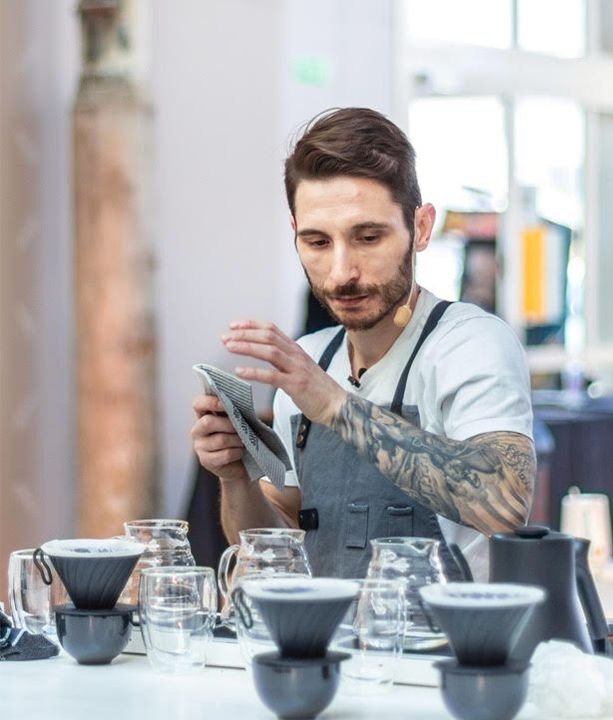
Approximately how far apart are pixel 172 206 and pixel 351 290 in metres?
2.96


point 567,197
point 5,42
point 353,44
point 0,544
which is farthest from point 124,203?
point 567,197

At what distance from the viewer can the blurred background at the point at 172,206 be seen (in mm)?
4977

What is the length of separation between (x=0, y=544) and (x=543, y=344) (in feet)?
12.3

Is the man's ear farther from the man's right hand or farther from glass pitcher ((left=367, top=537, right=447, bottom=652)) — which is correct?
glass pitcher ((left=367, top=537, right=447, bottom=652))

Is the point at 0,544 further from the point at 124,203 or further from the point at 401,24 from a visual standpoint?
the point at 401,24

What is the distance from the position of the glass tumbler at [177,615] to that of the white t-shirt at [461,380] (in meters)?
0.57

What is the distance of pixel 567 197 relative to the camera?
8383 mm

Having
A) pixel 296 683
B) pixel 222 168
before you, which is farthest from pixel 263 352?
pixel 222 168

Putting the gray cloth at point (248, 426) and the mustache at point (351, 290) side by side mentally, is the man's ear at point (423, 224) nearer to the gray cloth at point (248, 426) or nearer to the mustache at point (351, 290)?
the mustache at point (351, 290)

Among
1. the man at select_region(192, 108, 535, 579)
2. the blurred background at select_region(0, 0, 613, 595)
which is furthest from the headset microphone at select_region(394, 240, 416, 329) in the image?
the blurred background at select_region(0, 0, 613, 595)

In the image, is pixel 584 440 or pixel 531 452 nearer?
pixel 531 452

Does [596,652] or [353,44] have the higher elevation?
[353,44]

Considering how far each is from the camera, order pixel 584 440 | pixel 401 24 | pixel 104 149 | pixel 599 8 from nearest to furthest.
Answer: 1. pixel 104 149
2. pixel 584 440
3. pixel 401 24
4. pixel 599 8

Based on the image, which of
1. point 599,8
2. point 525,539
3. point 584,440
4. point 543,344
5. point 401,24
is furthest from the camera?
point 599,8
